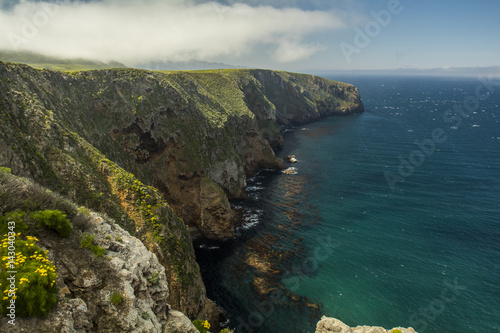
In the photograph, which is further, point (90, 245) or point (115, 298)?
point (90, 245)

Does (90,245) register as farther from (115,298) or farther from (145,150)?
(145,150)

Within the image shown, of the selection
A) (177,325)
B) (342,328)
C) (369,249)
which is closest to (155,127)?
(177,325)

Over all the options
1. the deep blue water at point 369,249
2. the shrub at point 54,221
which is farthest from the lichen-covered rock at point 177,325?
the deep blue water at point 369,249

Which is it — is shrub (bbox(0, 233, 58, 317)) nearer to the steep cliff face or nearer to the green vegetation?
the green vegetation

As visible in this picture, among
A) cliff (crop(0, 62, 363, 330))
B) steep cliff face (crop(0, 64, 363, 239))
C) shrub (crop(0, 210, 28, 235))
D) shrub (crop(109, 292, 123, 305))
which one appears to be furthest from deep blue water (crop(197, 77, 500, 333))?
shrub (crop(0, 210, 28, 235))

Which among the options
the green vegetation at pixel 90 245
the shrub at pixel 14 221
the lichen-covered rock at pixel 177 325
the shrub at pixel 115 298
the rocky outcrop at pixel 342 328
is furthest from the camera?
the rocky outcrop at pixel 342 328

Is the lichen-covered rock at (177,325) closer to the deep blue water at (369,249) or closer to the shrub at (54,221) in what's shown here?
the shrub at (54,221)
